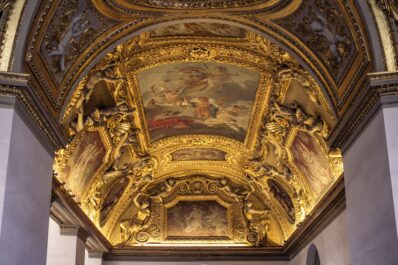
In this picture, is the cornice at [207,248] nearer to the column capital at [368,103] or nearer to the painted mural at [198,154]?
the painted mural at [198,154]

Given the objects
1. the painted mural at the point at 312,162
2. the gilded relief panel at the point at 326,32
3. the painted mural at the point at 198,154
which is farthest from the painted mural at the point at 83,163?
the gilded relief panel at the point at 326,32

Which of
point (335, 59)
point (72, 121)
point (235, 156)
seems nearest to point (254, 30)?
point (335, 59)

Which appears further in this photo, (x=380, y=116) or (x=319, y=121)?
(x=319, y=121)

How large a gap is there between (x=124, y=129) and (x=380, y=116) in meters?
9.31

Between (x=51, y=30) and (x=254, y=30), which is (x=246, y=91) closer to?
(x=254, y=30)

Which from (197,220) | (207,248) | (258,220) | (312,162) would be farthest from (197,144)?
(312,162)

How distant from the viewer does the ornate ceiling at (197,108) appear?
1157 centimetres

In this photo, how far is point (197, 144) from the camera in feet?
68.0

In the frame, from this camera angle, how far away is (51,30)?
10812mm

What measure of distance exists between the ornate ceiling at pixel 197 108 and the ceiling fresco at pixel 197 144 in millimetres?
48

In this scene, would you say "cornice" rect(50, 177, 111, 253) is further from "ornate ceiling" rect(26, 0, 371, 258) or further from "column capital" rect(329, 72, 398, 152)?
"column capital" rect(329, 72, 398, 152)

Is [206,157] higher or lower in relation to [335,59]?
higher

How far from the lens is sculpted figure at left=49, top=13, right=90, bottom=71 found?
11.3 metres

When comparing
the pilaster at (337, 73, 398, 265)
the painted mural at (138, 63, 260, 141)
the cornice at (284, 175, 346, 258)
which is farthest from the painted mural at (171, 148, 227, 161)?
the pilaster at (337, 73, 398, 265)
